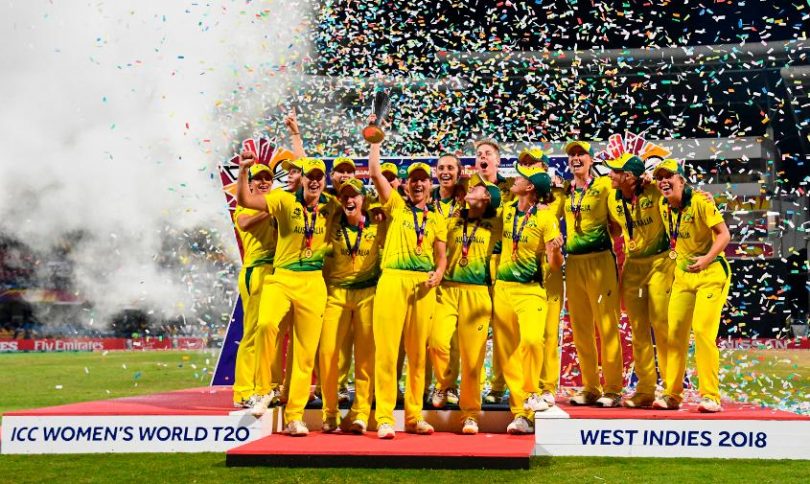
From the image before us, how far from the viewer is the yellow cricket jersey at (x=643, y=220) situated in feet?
28.0

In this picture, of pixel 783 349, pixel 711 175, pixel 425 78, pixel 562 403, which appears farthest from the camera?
pixel 711 175

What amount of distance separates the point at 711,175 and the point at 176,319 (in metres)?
25.6

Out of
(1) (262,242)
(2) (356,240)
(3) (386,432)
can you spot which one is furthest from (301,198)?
(3) (386,432)

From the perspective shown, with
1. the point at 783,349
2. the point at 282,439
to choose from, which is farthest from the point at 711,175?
the point at 282,439

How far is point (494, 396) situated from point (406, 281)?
207cm

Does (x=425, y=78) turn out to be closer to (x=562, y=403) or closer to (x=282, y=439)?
(x=562, y=403)

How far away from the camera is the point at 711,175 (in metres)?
36.3

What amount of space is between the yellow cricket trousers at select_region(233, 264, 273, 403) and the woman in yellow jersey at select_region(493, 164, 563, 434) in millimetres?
2306

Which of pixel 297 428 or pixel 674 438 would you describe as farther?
pixel 297 428

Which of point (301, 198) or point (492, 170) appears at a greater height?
point (492, 170)

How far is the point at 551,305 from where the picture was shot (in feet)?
28.8

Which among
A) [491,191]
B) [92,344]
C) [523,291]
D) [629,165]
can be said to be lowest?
[92,344]

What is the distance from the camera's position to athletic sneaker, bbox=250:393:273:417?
26.1ft

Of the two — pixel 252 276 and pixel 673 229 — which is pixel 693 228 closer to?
pixel 673 229
